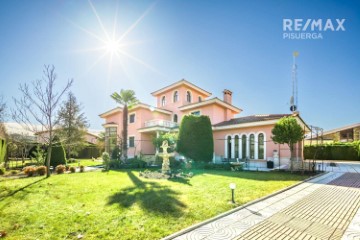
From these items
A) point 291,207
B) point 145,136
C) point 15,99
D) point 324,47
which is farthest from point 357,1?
point 145,136

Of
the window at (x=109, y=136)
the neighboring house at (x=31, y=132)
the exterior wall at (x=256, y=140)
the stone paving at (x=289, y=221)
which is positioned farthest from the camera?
the window at (x=109, y=136)

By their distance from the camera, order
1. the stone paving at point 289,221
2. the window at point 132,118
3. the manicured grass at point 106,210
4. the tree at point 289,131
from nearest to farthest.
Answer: the stone paving at point 289,221, the manicured grass at point 106,210, the tree at point 289,131, the window at point 132,118

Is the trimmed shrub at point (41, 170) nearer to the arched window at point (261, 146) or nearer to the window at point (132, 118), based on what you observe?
the window at point (132, 118)

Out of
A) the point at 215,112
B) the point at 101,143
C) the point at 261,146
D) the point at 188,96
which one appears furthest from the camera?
the point at 101,143

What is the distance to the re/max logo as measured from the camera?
13.3m

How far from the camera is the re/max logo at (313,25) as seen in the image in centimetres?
1332

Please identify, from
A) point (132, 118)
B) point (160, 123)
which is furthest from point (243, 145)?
point (132, 118)

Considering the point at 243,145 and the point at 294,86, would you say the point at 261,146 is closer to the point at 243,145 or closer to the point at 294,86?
the point at 243,145

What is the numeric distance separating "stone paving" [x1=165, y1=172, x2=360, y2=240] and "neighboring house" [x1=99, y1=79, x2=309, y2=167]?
39.1ft

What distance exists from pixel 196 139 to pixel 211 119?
5244 mm

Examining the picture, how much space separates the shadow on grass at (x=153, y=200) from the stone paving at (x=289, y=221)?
1.35 meters

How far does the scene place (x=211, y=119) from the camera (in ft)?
79.3

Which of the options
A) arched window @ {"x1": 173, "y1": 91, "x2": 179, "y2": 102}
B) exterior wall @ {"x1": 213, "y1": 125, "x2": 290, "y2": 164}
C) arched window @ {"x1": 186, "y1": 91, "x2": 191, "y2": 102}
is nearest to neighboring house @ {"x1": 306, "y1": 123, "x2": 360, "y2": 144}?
exterior wall @ {"x1": 213, "y1": 125, "x2": 290, "y2": 164}

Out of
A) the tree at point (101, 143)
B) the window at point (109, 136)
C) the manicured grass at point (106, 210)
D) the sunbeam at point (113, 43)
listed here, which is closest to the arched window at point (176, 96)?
the window at point (109, 136)
